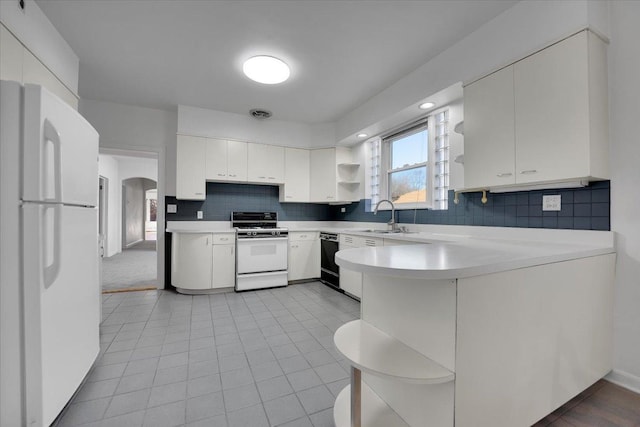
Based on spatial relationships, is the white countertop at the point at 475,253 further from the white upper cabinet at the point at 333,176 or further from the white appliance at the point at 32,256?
the white upper cabinet at the point at 333,176

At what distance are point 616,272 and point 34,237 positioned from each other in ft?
10.4

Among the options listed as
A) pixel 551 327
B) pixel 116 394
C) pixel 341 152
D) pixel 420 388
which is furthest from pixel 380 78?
pixel 116 394

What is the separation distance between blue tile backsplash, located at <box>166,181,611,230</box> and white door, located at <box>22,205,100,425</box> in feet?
8.48

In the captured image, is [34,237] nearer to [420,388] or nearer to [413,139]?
[420,388]

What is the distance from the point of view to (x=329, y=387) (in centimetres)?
168

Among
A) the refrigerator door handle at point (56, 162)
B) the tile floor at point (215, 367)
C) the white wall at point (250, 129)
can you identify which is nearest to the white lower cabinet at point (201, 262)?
the tile floor at point (215, 367)

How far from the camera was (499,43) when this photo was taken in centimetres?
200

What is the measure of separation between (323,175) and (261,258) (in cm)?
167

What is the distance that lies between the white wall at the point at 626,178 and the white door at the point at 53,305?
3.12m

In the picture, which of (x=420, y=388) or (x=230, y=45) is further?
(x=230, y=45)

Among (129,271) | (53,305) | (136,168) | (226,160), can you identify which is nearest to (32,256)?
(53,305)

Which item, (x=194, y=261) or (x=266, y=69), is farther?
(x=194, y=261)

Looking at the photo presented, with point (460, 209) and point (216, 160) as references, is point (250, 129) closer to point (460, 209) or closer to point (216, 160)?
point (216, 160)

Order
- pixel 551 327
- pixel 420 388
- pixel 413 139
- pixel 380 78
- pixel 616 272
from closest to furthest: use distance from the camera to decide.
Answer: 1. pixel 420 388
2. pixel 551 327
3. pixel 616 272
4. pixel 380 78
5. pixel 413 139
